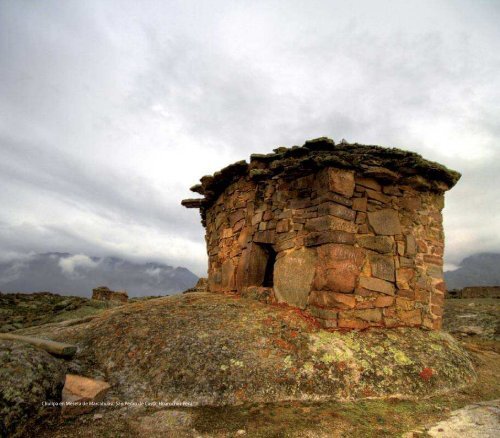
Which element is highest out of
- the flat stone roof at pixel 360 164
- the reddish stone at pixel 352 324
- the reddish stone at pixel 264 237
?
the flat stone roof at pixel 360 164

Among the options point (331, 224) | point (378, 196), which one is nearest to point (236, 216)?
point (331, 224)

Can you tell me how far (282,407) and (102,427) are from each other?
201 cm

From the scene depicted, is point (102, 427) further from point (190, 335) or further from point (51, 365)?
point (190, 335)

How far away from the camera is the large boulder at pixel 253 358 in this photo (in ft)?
13.3

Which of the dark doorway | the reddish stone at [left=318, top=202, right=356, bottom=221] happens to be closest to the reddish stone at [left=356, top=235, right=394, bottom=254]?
the reddish stone at [left=318, top=202, right=356, bottom=221]

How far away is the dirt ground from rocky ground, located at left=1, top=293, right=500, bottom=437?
12 millimetres

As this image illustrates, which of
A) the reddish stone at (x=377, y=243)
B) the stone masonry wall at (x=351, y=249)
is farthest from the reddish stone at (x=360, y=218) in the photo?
the reddish stone at (x=377, y=243)

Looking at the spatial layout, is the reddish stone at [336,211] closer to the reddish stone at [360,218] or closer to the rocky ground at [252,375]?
the reddish stone at [360,218]

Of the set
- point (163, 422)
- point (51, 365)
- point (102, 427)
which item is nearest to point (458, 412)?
point (163, 422)

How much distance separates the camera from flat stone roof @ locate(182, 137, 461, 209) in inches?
232

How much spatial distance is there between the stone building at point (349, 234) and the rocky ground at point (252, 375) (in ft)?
1.63

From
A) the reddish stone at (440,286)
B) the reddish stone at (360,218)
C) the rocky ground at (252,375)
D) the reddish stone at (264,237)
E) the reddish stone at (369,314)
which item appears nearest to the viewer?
the rocky ground at (252,375)

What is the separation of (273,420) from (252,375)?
2.52ft

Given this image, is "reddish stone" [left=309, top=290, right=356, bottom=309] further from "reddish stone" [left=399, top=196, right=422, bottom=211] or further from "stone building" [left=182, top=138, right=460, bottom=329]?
"reddish stone" [left=399, top=196, right=422, bottom=211]
